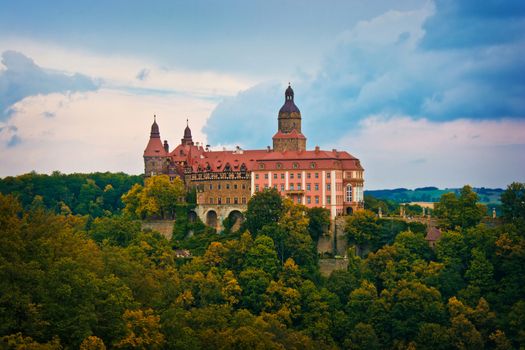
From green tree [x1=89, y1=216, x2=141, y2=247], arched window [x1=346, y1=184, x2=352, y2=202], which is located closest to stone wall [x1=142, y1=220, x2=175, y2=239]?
green tree [x1=89, y1=216, x2=141, y2=247]

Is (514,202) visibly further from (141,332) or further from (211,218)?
(141,332)

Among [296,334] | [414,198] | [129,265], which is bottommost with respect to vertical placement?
[296,334]

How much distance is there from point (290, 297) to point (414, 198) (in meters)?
81.9

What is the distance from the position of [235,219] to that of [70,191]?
113 feet

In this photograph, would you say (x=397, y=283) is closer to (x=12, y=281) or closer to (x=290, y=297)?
(x=290, y=297)

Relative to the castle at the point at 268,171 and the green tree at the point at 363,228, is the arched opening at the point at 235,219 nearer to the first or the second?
the castle at the point at 268,171

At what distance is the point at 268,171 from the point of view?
90.2 m

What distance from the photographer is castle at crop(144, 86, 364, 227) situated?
291 ft

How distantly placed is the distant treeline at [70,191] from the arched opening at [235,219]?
24442mm

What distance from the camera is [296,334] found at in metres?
71.9

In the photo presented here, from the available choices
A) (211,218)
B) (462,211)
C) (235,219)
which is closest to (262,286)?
(235,219)

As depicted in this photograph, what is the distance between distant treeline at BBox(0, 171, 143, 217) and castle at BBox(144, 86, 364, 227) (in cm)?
1878

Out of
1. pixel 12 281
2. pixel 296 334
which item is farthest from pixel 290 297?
pixel 12 281

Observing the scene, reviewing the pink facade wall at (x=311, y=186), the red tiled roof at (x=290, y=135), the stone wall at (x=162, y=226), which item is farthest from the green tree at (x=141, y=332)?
the red tiled roof at (x=290, y=135)
